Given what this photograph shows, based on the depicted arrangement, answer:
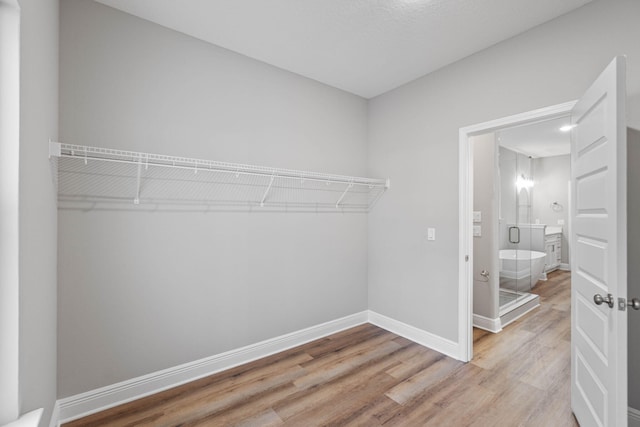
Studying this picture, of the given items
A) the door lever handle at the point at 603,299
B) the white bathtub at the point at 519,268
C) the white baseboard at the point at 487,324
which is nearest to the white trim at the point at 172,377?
the white baseboard at the point at 487,324

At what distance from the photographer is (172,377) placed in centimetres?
218

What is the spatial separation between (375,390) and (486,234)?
2.22 metres

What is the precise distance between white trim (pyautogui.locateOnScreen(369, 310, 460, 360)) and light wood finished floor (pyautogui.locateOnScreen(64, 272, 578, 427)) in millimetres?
79

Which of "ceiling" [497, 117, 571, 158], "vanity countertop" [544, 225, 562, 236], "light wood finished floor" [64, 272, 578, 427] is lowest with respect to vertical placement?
"light wood finished floor" [64, 272, 578, 427]

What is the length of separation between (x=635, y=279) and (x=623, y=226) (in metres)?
0.77

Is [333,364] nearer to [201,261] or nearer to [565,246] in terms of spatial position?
[201,261]

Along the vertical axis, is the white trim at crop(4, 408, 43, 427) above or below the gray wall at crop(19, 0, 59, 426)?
below

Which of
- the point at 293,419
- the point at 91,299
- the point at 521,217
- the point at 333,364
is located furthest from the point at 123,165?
the point at 521,217

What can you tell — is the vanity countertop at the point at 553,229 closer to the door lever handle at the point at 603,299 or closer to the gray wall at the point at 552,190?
the gray wall at the point at 552,190

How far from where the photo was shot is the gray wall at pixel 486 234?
10.8 ft

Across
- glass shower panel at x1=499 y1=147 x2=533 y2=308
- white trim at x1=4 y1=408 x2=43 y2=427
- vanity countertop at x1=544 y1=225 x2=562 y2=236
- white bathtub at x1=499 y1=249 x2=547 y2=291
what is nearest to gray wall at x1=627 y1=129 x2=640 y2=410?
glass shower panel at x1=499 y1=147 x2=533 y2=308

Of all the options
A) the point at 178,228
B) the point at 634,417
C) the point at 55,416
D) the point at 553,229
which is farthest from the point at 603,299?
the point at 553,229

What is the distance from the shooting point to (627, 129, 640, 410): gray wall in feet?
5.65

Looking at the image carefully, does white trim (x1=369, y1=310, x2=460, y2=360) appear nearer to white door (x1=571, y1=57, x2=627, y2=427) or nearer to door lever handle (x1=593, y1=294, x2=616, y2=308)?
white door (x1=571, y1=57, x2=627, y2=427)
